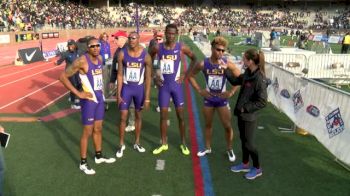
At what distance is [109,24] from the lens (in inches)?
2189

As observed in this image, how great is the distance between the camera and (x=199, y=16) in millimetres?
69000

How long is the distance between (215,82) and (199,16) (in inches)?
2550

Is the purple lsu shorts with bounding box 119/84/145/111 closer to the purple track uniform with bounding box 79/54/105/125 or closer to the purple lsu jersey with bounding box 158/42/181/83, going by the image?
the purple lsu jersey with bounding box 158/42/181/83

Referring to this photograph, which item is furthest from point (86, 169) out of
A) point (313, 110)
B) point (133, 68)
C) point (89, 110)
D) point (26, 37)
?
point (26, 37)

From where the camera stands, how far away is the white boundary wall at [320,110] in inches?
244

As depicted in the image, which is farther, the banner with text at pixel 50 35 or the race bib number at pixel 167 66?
the banner with text at pixel 50 35

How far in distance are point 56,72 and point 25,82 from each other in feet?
9.94

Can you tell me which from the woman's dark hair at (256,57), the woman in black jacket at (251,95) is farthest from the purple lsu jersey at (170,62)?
the woman's dark hair at (256,57)

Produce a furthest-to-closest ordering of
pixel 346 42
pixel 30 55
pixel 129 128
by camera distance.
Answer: pixel 346 42 → pixel 30 55 → pixel 129 128

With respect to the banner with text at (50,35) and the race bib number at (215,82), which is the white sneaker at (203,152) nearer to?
the race bib number at (215,82)

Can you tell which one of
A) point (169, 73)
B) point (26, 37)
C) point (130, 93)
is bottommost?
point (130, 93)

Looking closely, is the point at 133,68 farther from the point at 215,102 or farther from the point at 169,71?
the point at 215,102

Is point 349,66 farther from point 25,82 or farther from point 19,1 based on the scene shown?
point 19,1

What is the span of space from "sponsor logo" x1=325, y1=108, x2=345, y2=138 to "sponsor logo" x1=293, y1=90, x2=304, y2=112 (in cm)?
127
